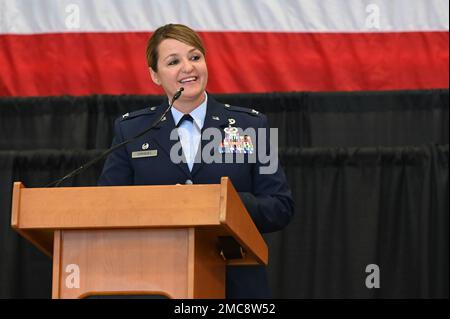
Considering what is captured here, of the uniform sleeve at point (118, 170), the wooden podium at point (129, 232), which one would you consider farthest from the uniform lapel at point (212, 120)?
the wooden podium at point (129, 232)

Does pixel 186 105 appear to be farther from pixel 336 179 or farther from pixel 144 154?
pixel 336 179

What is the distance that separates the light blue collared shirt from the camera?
7.23 feet

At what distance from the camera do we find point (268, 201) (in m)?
2.11

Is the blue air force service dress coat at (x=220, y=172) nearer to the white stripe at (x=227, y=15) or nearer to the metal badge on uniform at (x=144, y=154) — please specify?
the metal badge on uniform at (x=144, y=154)

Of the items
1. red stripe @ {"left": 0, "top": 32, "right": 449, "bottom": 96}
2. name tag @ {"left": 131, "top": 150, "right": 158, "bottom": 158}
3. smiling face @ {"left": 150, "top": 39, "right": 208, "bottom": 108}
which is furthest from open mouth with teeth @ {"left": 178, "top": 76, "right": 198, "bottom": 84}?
red stripe @ {"left": 0, "top": 32, "right": 449, "bottom": 96}

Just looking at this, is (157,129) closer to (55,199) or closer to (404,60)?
(55,199)

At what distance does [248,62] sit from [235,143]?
1460mm

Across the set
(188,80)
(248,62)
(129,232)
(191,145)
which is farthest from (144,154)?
(248,62)

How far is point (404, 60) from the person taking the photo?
3.62 meters

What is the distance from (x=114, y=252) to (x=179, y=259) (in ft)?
0.46

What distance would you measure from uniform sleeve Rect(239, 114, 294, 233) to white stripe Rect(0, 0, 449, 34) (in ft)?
4.71

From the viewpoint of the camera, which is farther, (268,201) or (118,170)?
(118,170)

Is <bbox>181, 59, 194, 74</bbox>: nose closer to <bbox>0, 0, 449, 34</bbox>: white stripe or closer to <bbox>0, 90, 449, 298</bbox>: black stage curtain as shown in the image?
<bbox>0, 90, 449, 298</bbox>: black stage curtain

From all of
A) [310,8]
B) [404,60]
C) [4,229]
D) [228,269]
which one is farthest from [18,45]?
[228,269]
